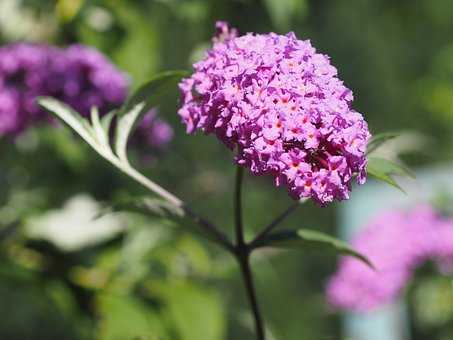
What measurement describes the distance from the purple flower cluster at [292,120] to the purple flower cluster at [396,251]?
1414 mm

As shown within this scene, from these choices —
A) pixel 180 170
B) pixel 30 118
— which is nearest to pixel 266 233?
pixel 30 118

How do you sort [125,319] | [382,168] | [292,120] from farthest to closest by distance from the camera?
[125,319]
[382,168]
[292,120]

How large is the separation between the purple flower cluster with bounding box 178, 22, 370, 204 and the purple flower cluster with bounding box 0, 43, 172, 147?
22.8 inches

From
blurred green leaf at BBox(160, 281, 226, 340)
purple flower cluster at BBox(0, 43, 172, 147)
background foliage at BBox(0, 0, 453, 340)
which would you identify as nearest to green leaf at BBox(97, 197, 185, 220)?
background foliage at BBox(0, 0, 453, 340)

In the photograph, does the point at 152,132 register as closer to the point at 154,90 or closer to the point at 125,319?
the point at 125,319

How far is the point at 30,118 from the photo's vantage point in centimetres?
159

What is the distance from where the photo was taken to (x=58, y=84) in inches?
59.4

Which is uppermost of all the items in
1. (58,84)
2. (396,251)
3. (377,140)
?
(58,84)

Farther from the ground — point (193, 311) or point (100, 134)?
point (100, 134)

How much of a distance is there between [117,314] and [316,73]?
0.74m

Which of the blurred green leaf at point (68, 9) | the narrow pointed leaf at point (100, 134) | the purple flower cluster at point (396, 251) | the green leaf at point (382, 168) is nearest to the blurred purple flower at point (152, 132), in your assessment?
the blurred green leaf at point (68, 9)

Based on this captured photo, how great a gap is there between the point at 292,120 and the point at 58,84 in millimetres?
737

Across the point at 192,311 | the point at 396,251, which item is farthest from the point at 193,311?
the point at 396,251

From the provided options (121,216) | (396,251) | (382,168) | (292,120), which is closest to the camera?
(292,120)
